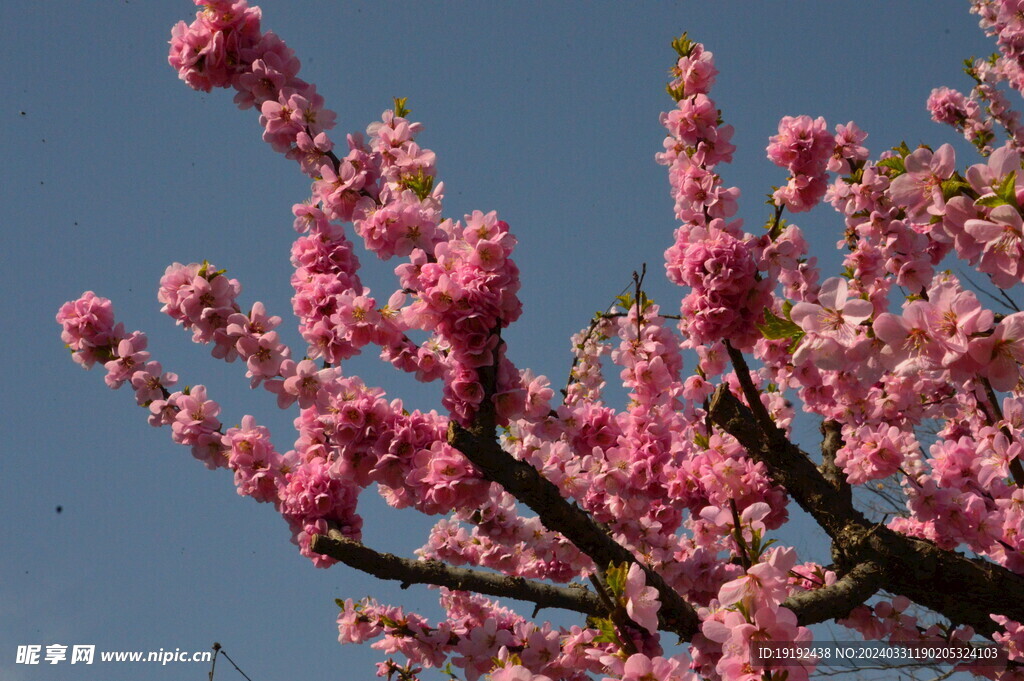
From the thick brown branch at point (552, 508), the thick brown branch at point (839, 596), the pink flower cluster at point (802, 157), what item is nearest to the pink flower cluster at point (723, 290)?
the pink flower cluster at point (802, 157)

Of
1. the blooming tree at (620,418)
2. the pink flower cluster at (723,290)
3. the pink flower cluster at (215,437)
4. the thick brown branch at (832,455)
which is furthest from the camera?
the thick brown branch at (832,455)

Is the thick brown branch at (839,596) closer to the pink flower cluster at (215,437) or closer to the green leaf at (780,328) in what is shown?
the green leaf at (780,328)

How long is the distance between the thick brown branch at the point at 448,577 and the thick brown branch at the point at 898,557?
1280 mm

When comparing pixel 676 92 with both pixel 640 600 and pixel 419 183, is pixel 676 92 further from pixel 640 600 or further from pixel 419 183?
pixel 640 600

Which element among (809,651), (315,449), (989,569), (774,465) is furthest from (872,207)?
(315,449)

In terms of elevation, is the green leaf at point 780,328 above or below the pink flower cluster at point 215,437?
below

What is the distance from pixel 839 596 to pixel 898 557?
46cm

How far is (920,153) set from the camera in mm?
2082

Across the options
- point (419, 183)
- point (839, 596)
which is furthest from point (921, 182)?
point (839, 596)

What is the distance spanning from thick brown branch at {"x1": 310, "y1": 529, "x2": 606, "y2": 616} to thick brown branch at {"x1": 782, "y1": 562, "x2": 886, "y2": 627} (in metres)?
1.03

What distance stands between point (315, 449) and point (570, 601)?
1.73 m

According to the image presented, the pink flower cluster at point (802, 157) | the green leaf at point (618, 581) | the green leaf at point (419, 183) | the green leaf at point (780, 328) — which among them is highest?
the pink flower cluster at point (802, 157)

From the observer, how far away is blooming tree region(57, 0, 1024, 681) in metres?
2.92

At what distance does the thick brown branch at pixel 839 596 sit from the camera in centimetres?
343
